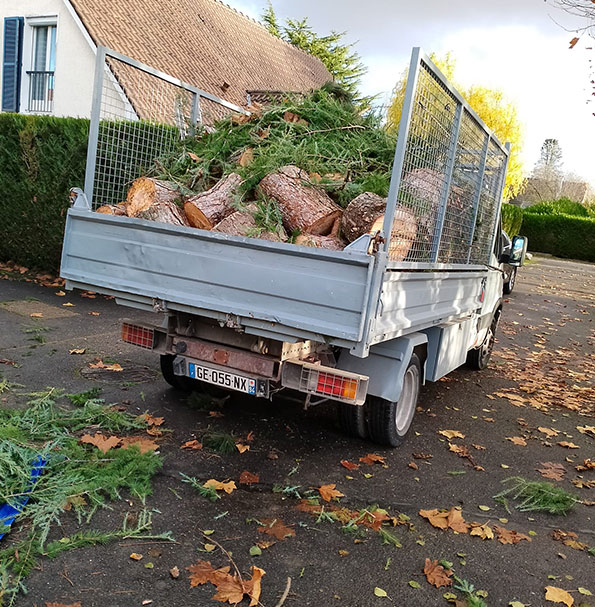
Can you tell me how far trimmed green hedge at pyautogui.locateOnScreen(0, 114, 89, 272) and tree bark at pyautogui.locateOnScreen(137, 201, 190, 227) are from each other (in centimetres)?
487

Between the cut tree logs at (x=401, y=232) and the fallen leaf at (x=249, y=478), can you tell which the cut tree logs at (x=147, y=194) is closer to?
the cut tree logs at (x=401, y=232)

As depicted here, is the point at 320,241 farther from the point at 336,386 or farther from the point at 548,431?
the point at 548,431

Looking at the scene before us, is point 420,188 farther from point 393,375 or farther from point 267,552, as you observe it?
point 267,552

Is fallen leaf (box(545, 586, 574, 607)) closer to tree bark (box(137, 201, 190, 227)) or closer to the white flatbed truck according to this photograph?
the white flatbed truck

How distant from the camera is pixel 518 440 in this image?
5.36 meters

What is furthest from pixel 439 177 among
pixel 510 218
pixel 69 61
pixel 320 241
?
pixel 510 218

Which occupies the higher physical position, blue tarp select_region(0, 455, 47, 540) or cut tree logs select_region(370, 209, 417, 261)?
cut tree logs select_region(370, 209, 417, 261)

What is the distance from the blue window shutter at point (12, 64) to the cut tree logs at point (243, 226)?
1447 centimetres

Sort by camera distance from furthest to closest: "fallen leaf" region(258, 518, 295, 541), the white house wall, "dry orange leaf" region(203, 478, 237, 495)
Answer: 1. the white house wall
2. "dry orange leaf" region(203, 478, 237, 495)
3. "fallen leaf" region(258, 518, 295, 541)

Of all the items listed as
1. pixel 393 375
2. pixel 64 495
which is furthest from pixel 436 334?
pixel 64 495

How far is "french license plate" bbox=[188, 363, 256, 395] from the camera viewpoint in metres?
4.17

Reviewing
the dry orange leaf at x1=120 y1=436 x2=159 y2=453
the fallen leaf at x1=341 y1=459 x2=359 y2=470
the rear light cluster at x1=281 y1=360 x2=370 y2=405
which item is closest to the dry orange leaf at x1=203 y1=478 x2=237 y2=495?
the dry orange leaf at x1=120 y1=436 x2=159 y2=453

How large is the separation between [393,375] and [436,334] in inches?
38.3

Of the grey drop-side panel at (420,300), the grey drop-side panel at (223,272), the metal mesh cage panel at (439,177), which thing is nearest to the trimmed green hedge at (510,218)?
the metal mesh cage panel at (439,177)
